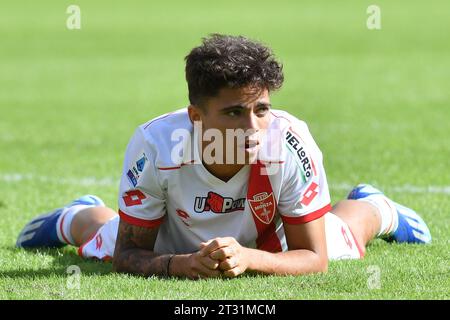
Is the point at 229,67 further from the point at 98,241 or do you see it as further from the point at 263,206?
the point at 98,241

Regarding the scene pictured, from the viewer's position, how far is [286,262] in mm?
6223

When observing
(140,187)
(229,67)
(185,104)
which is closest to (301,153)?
(229,67)

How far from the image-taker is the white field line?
10.1 metres

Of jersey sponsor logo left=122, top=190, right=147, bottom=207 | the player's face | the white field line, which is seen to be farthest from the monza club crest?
the white field line

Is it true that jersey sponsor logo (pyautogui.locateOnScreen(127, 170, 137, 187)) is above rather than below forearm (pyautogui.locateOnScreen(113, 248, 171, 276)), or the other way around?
above

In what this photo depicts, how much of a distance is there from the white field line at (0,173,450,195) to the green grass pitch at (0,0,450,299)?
0.9 inches

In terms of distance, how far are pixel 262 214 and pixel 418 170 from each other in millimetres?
5147

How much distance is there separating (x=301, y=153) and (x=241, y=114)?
0.57 metres

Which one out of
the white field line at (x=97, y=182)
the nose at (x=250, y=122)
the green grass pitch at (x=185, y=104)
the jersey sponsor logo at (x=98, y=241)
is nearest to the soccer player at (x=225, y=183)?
the nose at (x=250, y=122)

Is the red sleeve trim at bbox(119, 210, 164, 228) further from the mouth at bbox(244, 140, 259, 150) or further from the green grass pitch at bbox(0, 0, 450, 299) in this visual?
the mouth at bbox(244, 140, 259, 150)

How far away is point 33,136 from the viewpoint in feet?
47.5

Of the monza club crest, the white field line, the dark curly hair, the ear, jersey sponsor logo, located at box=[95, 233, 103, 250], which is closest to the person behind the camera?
the dark curly hair

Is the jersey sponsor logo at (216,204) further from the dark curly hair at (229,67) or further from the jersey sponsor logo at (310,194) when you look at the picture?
the dark curly hair at (229,67)

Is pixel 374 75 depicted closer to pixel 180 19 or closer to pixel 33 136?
pixel 33 136
